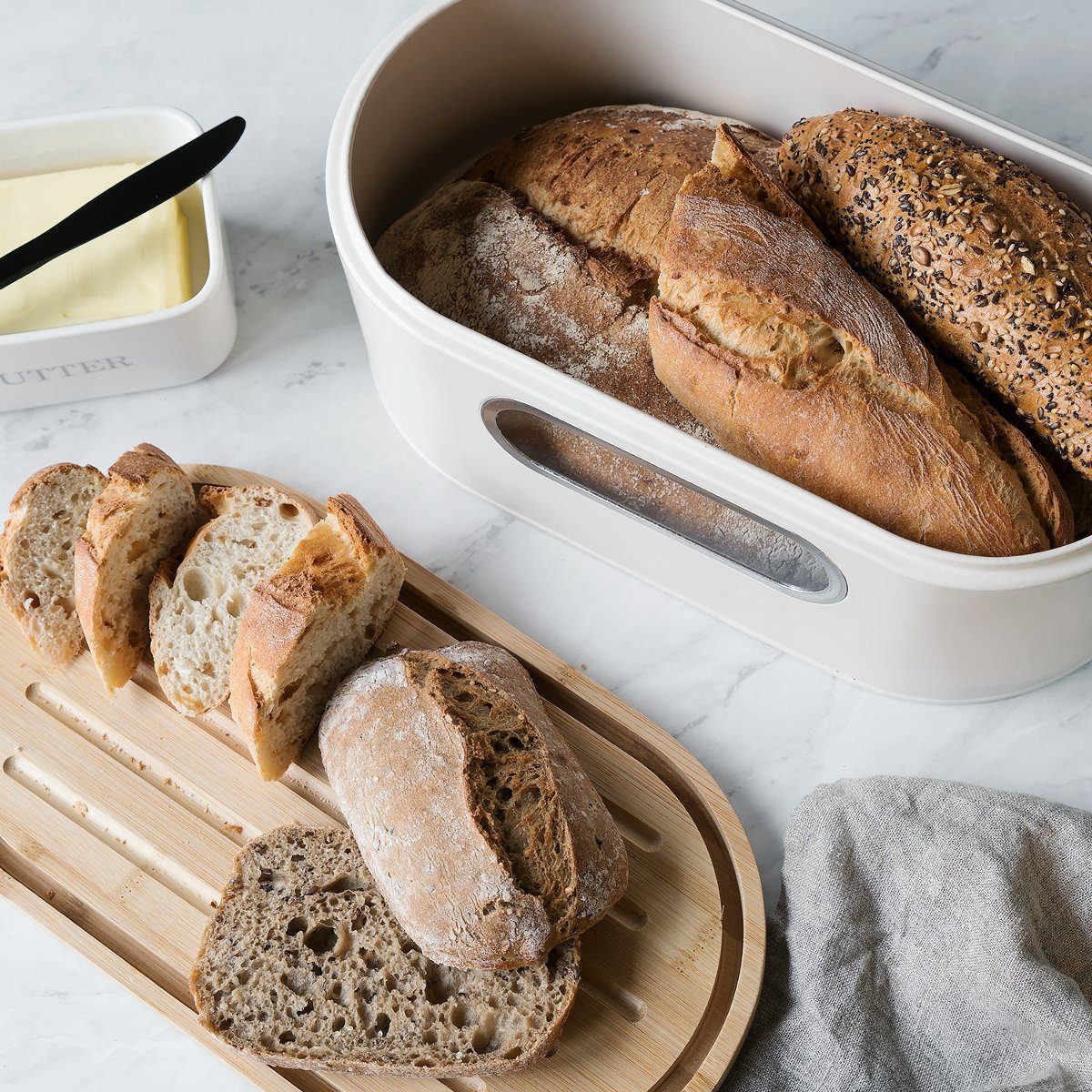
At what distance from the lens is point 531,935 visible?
106 cm

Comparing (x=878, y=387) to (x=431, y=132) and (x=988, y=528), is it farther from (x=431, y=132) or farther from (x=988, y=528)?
(x=431, y=132)

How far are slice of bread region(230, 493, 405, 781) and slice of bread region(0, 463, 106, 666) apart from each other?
24cm

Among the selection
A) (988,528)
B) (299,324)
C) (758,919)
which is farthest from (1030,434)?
(299,324)

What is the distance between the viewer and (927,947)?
1.17 metres

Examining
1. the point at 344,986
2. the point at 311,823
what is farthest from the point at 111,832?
the point at 344,986

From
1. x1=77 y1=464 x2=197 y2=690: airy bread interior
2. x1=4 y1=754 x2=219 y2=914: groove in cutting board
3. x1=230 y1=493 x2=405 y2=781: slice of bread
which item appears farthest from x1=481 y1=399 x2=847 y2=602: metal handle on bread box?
x1=4 y1=754 x2=219 y2=914: groove in cutting board

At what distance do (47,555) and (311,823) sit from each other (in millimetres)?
427

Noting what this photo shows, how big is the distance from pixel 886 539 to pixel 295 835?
2.22 ft

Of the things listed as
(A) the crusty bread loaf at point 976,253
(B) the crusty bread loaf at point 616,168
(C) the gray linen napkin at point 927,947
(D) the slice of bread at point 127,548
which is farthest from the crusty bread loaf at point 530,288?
(C) the gray linen napkin at point 927,947

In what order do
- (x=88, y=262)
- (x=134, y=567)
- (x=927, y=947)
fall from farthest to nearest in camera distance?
Result: (x=88, y=262) < (x=134, y=567) < (x=927, y=947)

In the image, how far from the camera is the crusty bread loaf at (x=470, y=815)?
1.06m

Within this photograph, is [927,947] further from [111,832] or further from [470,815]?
[111,832]

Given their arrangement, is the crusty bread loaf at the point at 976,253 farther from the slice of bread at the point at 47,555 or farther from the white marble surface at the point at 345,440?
the slice of bread at the point at 47,555

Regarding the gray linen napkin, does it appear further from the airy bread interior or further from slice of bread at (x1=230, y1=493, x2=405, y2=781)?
the airy bread interior
